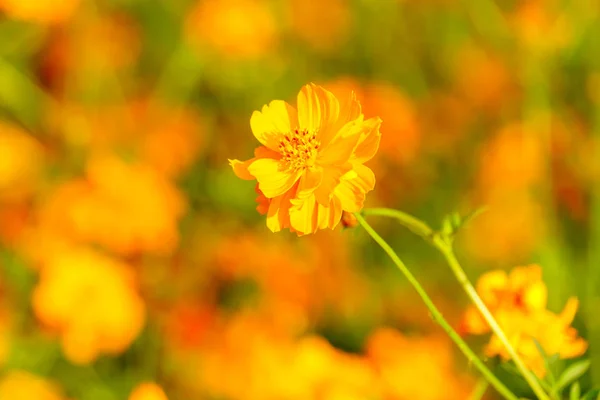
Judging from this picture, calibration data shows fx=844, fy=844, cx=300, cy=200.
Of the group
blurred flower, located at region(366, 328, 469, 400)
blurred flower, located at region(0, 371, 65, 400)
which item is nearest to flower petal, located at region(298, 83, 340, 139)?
blurred flower, located at region(366, 328, 469, 400)

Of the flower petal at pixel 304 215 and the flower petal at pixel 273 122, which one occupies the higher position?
the flower petal at pixel 273 122

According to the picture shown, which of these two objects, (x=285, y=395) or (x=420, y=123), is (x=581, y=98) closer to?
(x=420, y=123)

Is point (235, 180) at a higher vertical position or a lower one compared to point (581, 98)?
lower

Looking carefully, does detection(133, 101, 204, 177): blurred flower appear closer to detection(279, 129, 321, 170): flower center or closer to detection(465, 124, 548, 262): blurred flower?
detection(465, 124, 548, 262): blurred flower

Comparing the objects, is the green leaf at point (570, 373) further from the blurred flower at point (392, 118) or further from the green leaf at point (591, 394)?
the blurred flower at point (392, 118)

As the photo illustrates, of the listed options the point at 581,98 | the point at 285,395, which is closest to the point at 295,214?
the point at 285,395

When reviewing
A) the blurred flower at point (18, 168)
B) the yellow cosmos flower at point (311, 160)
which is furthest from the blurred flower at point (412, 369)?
the blurred flower at point (18, 168)

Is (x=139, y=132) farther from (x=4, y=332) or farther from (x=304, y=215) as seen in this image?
(x=304, y=215)
